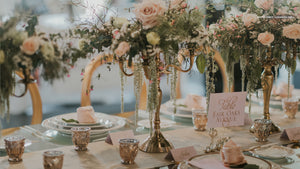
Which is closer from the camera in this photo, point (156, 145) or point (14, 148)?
point (14, 148)

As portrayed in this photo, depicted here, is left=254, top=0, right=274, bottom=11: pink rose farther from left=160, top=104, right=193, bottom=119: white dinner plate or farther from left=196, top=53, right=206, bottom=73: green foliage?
left=160, top=104, right=193, bottom=119: white dinner plate

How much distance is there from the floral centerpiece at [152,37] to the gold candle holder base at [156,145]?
0.18 m

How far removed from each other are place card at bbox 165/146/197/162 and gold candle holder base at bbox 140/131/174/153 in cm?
10

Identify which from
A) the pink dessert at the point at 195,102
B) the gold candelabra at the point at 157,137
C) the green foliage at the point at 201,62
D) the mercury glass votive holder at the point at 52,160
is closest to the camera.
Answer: the mercury glass votive holder at the point at 52,160

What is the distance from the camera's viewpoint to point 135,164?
1.33 m

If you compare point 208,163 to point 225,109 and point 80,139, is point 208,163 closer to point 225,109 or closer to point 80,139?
point 225,109

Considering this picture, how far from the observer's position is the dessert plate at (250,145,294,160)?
1.43 metres

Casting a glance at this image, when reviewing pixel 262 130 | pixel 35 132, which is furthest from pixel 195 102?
pixel 35 132

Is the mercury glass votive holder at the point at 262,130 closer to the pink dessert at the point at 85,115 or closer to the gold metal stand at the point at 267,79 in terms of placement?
the gold metal stand at the point at 267,79

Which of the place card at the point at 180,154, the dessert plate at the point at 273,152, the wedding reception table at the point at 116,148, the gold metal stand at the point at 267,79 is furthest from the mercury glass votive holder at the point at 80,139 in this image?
the gold metal stand at the point at 267,79

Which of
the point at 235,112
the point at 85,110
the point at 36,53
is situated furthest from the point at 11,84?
the point at 235,112

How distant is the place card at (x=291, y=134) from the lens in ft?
5.55

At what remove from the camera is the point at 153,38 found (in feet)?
4.13

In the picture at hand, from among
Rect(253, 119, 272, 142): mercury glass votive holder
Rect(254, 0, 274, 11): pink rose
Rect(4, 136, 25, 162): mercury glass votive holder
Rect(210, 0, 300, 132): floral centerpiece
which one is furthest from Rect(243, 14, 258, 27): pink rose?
Rect(4, 136, 25, 162): mercury glass votive holder
